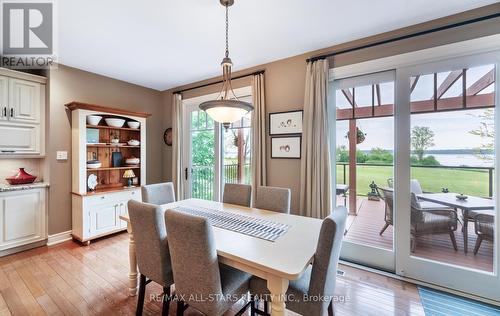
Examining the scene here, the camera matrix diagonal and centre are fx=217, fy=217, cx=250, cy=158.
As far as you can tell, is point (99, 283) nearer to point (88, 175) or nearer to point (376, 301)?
point (88, 175)

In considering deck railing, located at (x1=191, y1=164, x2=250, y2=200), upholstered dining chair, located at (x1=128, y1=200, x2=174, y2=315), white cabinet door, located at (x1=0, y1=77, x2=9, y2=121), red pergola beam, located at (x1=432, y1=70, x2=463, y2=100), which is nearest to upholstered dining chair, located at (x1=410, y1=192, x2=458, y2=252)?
red pergola beam, located at (x1=432, y1=70, x2=463, y2=100)

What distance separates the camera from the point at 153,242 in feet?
5.16

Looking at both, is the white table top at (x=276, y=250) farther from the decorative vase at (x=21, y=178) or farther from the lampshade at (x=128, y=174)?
the decorative vase at (x=21, y=178)

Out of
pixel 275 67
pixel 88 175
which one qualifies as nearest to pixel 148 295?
pixel 88 175

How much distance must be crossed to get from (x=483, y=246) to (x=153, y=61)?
437 cm

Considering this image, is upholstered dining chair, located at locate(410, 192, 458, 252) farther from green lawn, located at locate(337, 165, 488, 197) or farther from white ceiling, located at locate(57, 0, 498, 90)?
white ceiling, located at locate(57, 0, 498, 90)

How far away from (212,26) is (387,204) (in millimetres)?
2757

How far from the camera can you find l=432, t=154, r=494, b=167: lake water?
6.61ft

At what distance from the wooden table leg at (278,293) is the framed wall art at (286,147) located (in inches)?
74.3

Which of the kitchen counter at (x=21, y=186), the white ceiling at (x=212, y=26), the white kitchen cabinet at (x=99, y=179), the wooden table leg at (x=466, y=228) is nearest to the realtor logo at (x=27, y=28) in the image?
the white ceiling at (x=212, y=26)

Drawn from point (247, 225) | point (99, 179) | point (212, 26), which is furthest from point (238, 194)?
point (99, 179)

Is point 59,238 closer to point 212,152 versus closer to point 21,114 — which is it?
point 21,114

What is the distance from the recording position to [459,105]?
2.12 metres

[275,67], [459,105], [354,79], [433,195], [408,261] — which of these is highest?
[275,67]
